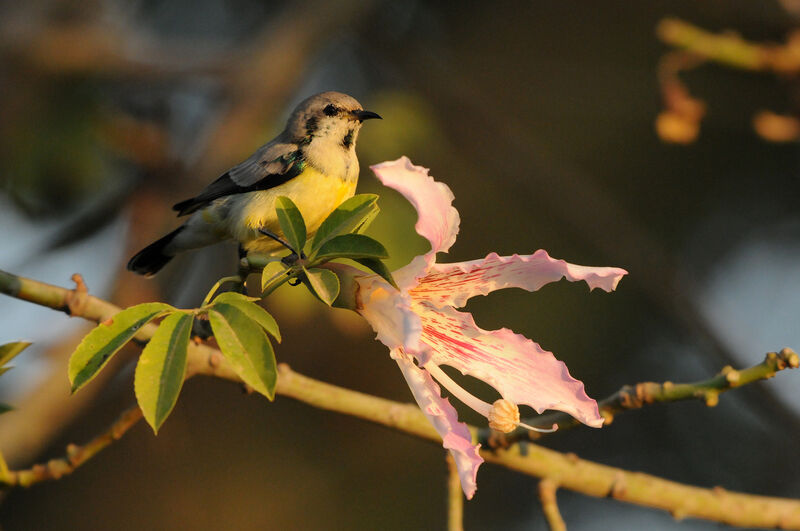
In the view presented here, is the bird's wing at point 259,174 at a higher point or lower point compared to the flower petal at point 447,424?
higher

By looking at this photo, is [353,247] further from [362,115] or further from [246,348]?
[362,115]

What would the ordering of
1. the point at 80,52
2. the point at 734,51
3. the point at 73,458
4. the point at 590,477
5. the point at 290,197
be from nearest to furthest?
the point at 73,458 < the point at 590,477 < the point at 290,197 < the point at 734,51 < the point at 80,52

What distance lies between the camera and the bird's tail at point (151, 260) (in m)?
3.72

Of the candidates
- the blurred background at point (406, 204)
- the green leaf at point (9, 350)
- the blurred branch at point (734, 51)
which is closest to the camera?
the green leaf at point (9, 350)

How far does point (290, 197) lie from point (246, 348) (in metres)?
1.20

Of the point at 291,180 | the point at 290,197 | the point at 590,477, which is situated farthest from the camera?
the point at 291,180

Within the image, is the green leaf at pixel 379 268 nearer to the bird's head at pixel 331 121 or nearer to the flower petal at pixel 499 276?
the flower petal at pixel 499 276

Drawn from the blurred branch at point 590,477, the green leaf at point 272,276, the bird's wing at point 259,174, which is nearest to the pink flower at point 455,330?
the green leaf at point 272,276

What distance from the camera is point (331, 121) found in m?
3.20

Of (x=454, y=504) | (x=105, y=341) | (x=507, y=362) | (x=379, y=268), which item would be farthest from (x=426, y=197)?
(x=454, y=504)

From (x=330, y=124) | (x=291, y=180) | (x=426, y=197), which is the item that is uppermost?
(x=330, y=124)

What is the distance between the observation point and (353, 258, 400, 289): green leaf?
6.15 ft

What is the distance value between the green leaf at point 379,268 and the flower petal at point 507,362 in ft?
0.56

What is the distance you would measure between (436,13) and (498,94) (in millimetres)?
1011
